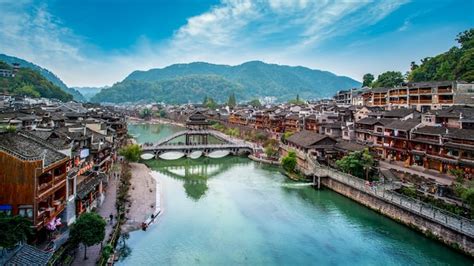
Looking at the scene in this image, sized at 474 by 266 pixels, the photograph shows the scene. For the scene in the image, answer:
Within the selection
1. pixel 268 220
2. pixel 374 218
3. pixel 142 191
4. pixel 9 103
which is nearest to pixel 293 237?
pixel 268 220

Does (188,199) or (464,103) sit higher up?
(464,103)

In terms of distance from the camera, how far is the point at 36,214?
16266 mm

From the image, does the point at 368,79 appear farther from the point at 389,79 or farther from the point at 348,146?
the point at 348,146

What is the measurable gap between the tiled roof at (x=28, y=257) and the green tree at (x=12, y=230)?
1015mm

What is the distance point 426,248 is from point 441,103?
30.1 metres

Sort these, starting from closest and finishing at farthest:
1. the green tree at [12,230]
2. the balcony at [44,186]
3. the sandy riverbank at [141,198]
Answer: the green tree at [12,230]
the balcony at [44,186]
the sandy riverbank at [141,198]

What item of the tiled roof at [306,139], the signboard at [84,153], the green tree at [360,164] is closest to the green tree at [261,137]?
the tiled roof at [306,139]

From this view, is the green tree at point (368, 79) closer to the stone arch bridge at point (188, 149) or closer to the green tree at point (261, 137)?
the green tree at point (261, 137)

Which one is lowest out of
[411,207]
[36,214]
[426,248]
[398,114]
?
[426,248]

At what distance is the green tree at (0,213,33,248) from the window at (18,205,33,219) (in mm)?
1520

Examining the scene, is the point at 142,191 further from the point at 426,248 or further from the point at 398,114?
the point at 398,114

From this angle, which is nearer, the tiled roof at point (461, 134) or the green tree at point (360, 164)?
the tiled roof at point (461, 134)

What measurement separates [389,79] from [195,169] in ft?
157

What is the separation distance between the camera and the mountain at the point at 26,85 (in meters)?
91.9
